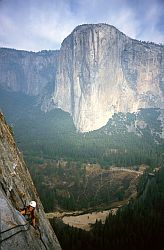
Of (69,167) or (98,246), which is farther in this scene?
(69,167)

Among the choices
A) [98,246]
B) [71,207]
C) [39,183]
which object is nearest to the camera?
[98,246]

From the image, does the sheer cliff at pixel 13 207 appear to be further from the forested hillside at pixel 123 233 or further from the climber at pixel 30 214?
the forested hillside at pixel 123 233

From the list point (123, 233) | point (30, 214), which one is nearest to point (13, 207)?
point (30, 214)

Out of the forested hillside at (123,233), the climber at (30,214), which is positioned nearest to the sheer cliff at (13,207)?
the climber at (30,214)

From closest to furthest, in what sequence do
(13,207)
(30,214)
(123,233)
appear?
(13,207), (30,214), (123,233)

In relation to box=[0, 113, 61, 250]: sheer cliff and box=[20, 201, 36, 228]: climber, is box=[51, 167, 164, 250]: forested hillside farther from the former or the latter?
box=[20, 201, 36, 228]: climber

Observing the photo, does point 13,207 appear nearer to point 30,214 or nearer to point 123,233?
point 30,214

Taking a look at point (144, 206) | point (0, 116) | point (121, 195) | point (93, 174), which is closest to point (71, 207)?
point (121, 195)

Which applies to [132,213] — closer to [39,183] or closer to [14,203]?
[39,183]

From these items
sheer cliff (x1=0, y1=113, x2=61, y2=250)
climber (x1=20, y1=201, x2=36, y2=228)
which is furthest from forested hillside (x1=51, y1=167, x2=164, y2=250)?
climber (x1=20, y1=201, x2=36, y2=228)
